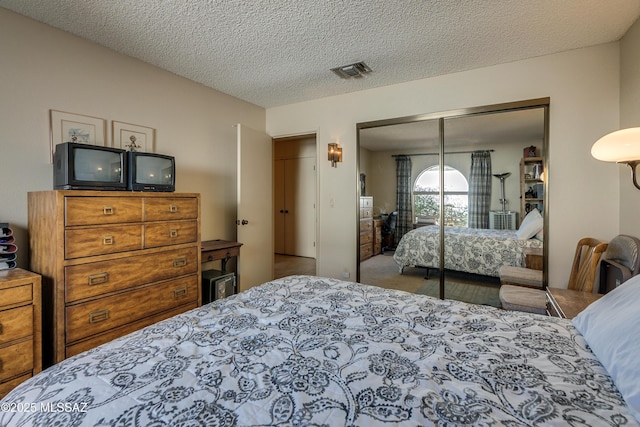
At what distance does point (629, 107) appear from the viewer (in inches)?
90.4

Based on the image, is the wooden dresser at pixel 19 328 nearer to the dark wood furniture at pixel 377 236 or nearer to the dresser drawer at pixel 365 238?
the dresser drawer at pixel 365 238

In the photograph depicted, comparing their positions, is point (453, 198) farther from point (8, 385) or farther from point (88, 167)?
point (8, 385)

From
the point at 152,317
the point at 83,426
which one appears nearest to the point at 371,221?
the point at 152,317

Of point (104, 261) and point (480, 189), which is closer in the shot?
point (104, 261)

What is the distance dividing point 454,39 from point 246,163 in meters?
2.46

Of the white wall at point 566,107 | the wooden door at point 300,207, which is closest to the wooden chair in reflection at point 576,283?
the white wall at point 566,107

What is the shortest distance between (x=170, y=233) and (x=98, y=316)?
0.76m

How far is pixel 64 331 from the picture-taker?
1.94m

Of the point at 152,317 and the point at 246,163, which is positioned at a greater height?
the point at 246,163

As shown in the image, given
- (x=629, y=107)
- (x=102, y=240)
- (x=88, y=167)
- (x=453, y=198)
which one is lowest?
(x=102, y=240)

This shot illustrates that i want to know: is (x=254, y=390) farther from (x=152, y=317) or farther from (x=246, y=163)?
(x=246, y=163)

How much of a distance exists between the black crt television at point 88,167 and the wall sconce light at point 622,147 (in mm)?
3294

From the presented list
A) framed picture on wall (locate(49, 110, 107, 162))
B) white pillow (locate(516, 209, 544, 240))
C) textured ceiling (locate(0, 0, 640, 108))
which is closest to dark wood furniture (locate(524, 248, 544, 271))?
white pillow (locate(516, 209, 544, 240))

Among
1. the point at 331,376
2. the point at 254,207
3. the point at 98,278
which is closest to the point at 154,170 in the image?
the point at 98,278
